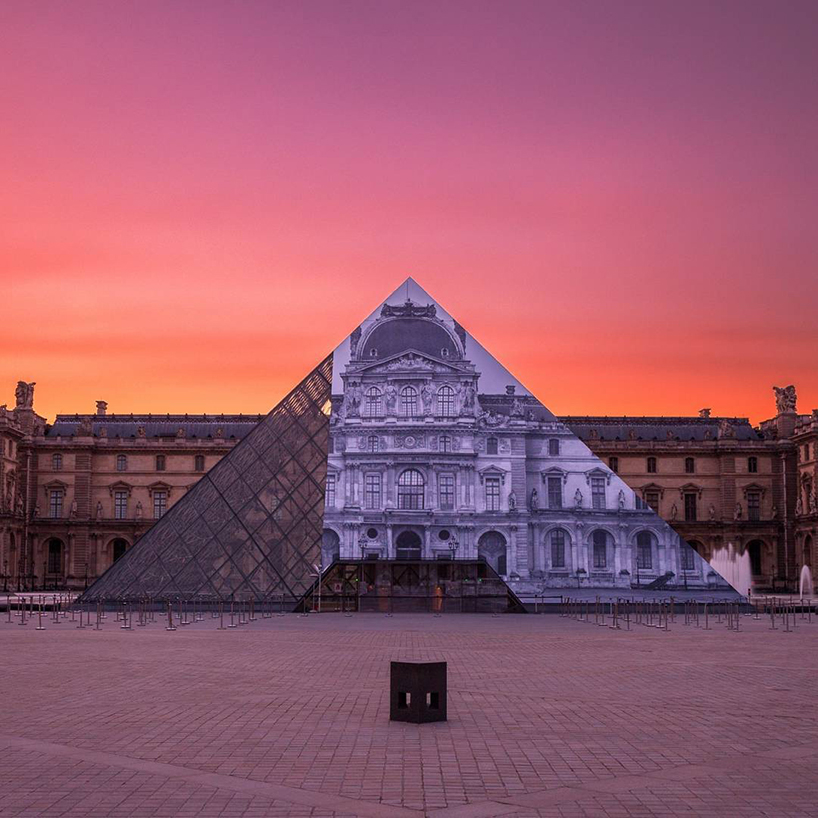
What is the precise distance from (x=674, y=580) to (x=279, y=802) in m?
29.4

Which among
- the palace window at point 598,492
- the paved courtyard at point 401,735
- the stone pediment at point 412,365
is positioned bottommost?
the paved courtyard at point 401,735

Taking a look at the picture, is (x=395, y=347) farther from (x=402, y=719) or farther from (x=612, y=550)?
(x=402, y=719)

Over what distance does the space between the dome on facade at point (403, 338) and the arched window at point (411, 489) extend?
12.4 ft

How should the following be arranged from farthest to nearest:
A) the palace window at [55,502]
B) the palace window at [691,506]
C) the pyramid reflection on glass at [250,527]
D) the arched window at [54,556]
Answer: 1. the palace window at [55,502]
2. the palace window at [691,506]
3. the arched window at [54,556]
4. the pyramid reflection on glass at [250,527]

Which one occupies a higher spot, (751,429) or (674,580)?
(751,429)

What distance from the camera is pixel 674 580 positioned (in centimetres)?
3631

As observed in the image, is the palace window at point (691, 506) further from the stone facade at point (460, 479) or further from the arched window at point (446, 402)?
the arched window at point (446, 402)

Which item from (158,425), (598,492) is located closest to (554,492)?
(598,492)

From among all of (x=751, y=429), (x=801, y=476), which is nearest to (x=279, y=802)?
(x=801, y=476)

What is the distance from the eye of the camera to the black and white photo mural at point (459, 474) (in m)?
36.9

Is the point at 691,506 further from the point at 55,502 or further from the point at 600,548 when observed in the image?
the point at 600,548

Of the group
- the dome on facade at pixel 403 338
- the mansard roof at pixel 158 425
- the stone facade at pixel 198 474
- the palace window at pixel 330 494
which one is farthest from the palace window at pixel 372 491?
the mansard roof at pixel 158 425

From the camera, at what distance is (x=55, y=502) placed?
8450 cm

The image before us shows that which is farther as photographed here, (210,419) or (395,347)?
(210,419)
